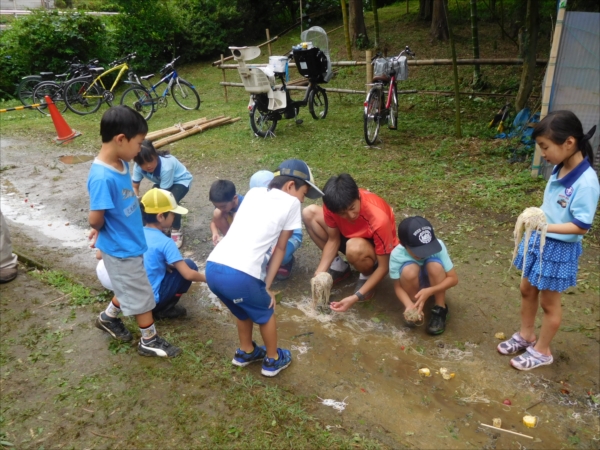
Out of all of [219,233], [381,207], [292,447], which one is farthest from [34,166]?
[292,447]

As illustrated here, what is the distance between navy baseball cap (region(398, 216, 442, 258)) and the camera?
3.07 meters

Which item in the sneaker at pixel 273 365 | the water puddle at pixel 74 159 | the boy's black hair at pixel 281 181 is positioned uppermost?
the boy's black hair at pixel 281 181

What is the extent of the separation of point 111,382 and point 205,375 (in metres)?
0.57

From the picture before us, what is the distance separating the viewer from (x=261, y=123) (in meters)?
8.17

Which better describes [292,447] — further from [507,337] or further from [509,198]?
[509,198]

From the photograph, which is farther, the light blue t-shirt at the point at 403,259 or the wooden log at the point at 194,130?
the wooden log at the point at 194,130

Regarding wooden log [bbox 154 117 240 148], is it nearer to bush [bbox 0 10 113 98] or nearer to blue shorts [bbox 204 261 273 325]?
blue shorts [bbox 204 261 273 325]

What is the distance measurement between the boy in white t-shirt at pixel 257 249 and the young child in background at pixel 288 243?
960mm

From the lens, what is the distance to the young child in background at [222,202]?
3897 mm

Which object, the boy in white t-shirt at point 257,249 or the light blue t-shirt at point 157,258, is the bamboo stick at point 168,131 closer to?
the light blue t-shirt at point 157,258

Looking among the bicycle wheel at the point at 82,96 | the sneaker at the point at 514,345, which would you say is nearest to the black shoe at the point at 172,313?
the sneaker at the point at 514,345

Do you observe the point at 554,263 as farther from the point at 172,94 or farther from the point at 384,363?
the point at 172,94

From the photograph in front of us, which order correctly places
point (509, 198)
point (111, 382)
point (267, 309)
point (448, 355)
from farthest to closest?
point (509, 198), point (448, 355), point (111, 382), point (267, 309)

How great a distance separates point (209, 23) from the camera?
16953 mm
